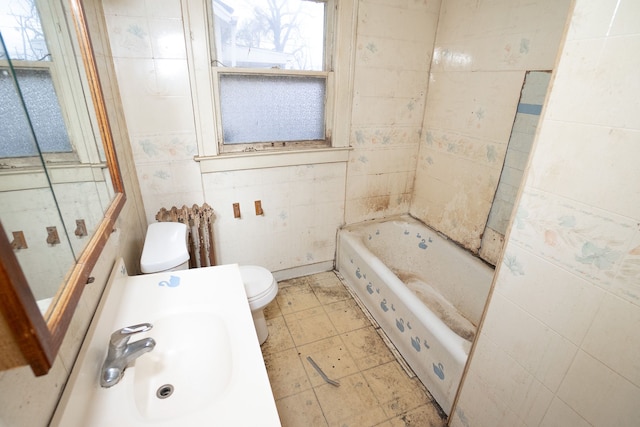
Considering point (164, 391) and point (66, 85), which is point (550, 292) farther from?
point (66, 85)

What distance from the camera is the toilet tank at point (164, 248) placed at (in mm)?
1326

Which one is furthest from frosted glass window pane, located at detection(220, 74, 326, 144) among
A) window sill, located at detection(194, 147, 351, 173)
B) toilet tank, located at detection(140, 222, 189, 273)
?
toilet tank, located at detection(140, 222, 189, 273)

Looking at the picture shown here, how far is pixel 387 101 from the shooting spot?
2.16 m

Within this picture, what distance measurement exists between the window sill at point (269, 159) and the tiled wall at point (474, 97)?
73 cm

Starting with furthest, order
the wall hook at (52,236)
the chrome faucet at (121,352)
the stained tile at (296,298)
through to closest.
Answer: the stained tile at (296,298)
the chrome faucet at (121,352)
the wall hook at (52,236)

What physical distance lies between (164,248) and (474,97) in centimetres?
203

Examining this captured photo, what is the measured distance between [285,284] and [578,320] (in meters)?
1.87

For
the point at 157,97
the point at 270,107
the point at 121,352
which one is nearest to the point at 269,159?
the point at 270,107

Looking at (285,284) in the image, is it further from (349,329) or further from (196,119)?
(196,119)

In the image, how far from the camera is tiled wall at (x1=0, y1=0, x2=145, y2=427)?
1.61 ft

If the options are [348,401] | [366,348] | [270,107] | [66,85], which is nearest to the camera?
[66,85]

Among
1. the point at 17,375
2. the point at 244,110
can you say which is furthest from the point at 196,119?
the point at 17,375

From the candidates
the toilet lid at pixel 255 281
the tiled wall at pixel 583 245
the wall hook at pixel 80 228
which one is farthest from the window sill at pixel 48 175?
the tiled wall at pixel 583 245

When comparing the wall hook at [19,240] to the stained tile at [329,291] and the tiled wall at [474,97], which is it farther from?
the tiled wall at [474,97]
